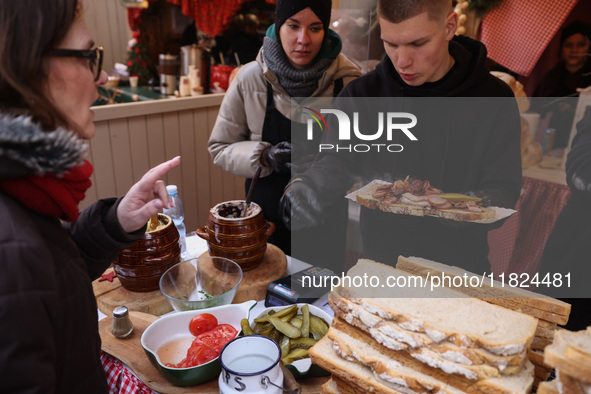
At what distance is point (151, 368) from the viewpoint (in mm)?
1315

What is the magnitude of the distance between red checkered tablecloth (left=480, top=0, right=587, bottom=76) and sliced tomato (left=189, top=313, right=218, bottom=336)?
323 cm

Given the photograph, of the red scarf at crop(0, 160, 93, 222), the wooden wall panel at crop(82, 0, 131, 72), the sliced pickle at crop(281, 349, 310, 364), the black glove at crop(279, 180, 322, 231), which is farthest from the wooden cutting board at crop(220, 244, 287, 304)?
the wooden wall panel at crop(82, 0, 131, 72)

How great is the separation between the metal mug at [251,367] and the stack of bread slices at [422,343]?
0.11 meters

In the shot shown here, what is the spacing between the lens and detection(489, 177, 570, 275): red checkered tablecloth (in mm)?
3193

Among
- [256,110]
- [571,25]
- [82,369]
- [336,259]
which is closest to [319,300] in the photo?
[82,369]

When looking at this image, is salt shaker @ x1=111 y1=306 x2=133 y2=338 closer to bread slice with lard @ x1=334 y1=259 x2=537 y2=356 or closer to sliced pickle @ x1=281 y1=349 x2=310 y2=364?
sliced pickle @ x1=281 y1=349 x2=310 y2=364

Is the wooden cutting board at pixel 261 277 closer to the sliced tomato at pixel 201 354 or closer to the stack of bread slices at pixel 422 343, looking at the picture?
the sliced tomato at pixel 201 354

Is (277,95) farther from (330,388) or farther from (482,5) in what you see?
(482,5)

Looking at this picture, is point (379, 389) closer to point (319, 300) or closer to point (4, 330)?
point (319, 300)

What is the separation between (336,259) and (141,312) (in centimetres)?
138

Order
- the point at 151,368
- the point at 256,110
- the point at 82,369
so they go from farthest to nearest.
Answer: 1. the point at 256,110
2. the point at 151,368
3. the point at 82,369

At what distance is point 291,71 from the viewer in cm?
243

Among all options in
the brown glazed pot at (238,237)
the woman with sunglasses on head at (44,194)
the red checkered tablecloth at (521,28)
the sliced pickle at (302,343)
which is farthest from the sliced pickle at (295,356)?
the red checkered tablecloth at (521,28)

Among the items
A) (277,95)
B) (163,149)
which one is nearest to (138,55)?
(163,149)
